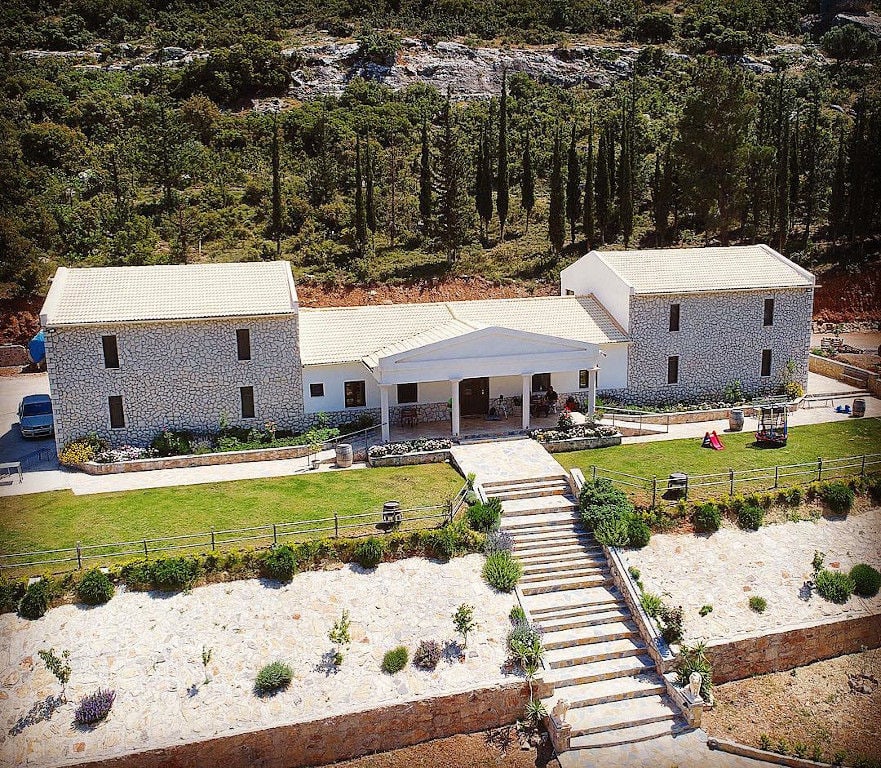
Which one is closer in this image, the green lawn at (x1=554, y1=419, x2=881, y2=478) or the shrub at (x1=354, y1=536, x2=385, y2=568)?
the shrub at (x1=354, y1=536, x2=385, y2=568)

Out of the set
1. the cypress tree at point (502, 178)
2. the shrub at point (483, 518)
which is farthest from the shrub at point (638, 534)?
the cypress tree at point (502, 178)

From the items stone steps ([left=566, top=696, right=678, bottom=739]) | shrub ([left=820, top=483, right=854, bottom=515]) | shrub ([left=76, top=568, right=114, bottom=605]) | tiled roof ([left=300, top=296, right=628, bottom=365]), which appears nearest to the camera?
stone steps ([left=566, top=696, right=678, bottom=739])

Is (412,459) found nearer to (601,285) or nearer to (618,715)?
(618,715)

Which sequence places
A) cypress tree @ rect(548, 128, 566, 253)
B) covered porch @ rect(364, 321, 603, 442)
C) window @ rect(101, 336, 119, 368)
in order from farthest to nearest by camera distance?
cypress tree @ rect(548, 128, 566, 253)
covered porch @ rect(364, 321, 603, 442)
window @ rect(101, 336, 119, 368)

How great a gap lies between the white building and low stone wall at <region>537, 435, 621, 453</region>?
1.82 meters

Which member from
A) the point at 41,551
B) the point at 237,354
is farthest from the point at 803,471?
the point at 41,551

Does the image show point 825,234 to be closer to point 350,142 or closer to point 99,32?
point 350,142

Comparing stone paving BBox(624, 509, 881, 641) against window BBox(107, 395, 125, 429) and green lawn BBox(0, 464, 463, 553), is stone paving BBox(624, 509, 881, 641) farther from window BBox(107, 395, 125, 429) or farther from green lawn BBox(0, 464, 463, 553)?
window BBox(107, 395, 125, 429)

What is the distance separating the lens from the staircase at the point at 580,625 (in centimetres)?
1764

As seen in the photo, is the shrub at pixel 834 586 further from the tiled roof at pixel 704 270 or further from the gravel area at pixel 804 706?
the tiled roof at pixel 704 270

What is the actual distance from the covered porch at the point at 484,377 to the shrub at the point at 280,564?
8.45 m

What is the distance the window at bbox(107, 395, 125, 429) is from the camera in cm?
2736

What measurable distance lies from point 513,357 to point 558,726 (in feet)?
46.1

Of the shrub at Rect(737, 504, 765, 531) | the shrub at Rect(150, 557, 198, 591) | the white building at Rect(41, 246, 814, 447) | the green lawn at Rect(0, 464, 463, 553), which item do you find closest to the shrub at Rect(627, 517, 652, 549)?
the shrub at Rect(737, 504, 765, 531)
